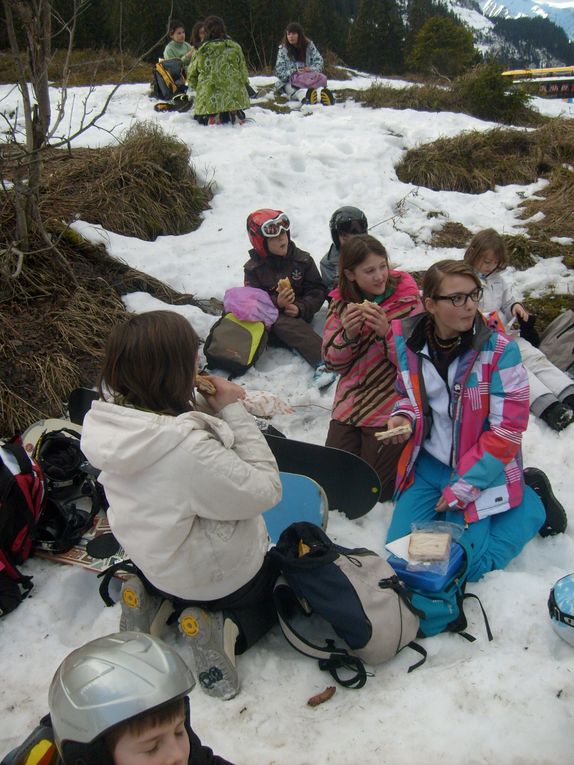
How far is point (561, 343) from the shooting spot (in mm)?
4387

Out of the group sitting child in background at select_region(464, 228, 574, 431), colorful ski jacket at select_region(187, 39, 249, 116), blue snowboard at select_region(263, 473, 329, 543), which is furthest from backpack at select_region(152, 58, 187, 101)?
blue snowboard at select_region(263, 473, 329, 543)

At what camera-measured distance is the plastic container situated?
252cm

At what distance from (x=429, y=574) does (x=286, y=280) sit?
2.93m

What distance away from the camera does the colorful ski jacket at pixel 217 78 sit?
346 inches

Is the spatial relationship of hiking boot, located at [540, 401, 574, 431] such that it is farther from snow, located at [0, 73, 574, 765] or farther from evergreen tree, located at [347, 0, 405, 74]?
evergreen tree, located at [347, 0, 405, 74]

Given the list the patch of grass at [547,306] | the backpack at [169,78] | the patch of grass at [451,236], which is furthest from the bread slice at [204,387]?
the backpack at [169,78]

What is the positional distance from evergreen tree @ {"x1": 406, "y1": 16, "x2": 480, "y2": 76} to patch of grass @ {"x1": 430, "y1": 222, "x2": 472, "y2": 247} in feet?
67.8

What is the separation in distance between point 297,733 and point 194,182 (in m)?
6.32

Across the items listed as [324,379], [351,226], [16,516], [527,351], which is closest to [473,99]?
[351,226]

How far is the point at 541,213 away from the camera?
687 centimetres

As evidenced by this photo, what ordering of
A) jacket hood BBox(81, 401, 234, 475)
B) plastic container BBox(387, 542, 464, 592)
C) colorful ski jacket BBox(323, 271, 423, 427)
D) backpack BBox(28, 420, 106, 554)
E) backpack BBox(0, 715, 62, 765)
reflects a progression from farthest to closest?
colorful ski jacket BBox(323, 271, 423, 427) < backpack BBox(28, 420, 106, 554) < plastic container BBox(387, 542, 464, 592) < jacket hood BBox(81, 401, 234, 475) < backpack BBox(0, 715, 62, 765)

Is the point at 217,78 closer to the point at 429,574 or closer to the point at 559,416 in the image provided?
the point at 559,416

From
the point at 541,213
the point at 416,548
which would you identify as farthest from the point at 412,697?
the point at 541,213

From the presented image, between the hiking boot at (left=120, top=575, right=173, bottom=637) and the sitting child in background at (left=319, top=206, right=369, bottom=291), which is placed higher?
the sitting child in background at (left=319, top=206, right=369, bottom=291)
